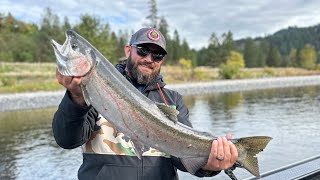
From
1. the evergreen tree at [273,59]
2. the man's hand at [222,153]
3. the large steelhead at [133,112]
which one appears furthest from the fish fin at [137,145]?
the evergreen tree at [273,59]

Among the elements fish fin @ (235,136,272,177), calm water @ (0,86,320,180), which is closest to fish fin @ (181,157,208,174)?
fish fin @ (235,136,272,177)

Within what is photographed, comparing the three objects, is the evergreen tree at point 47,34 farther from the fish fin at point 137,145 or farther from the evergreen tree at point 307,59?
the evergreen tree at point 307,59

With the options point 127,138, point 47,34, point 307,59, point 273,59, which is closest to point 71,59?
point 127,138

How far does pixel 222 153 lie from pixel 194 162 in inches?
10.1

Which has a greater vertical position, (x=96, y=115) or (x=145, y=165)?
(x=96, y=115)

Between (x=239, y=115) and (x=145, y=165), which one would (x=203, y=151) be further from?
(x=239, y=115)

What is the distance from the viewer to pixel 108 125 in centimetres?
352

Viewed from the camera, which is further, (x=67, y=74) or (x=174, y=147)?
(x=174, y=147)

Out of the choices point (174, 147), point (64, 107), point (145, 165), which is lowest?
point (145, 165)

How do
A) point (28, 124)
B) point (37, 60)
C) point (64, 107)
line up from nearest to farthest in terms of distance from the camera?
point (64, 107), point (28, 124), point (37, 60)

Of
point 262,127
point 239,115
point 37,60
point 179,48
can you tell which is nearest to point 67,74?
point 262,127

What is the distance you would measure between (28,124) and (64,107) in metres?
21.3

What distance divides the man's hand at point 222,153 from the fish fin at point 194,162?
0.22 ft

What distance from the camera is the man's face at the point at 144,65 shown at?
370 cm
